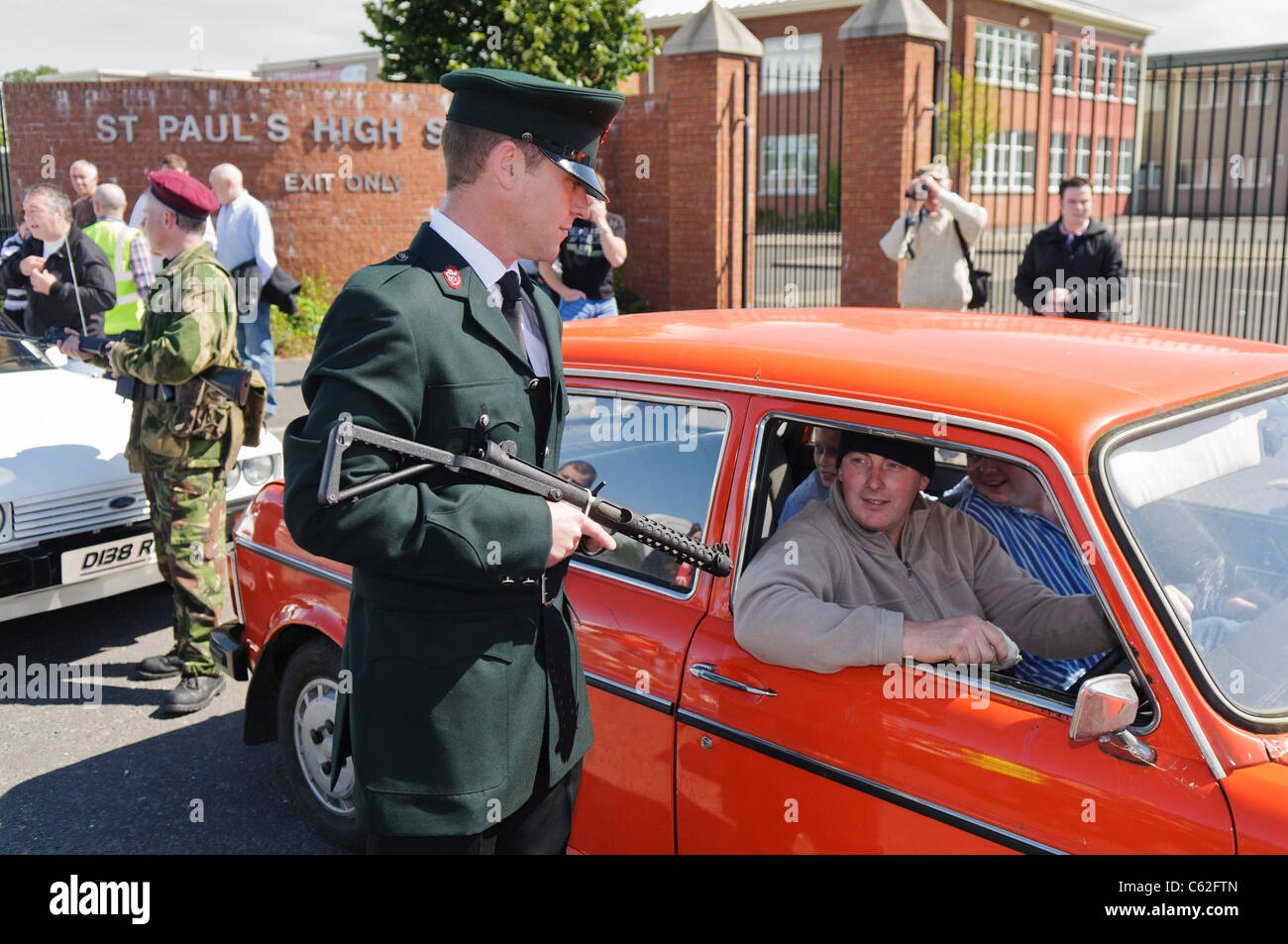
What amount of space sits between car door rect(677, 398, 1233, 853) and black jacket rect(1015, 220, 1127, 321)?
614cm

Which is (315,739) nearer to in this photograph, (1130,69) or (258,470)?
(258,470)

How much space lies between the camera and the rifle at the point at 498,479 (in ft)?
5.61

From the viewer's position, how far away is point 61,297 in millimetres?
7566

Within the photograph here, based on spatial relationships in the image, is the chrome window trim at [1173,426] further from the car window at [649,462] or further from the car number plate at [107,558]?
the car number plate at [107,558]

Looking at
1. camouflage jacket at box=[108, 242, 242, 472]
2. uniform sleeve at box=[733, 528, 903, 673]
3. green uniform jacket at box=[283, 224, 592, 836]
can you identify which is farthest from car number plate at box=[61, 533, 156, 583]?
uniform sleeve at box=[733, 528, 903, 673]

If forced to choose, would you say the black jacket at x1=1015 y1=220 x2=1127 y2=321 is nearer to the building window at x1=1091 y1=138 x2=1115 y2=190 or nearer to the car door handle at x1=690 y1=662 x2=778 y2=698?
the car door handle at x1=690 y1=662 x2=778 y2=698

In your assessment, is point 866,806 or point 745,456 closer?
point 866,806

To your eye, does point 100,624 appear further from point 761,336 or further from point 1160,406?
point 1160,406

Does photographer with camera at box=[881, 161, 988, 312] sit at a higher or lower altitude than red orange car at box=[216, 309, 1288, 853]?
higher

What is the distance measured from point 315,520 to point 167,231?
131 inches

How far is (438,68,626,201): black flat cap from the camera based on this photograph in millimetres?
1998

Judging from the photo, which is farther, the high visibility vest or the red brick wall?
the red brick wall

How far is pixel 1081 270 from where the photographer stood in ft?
26.3
